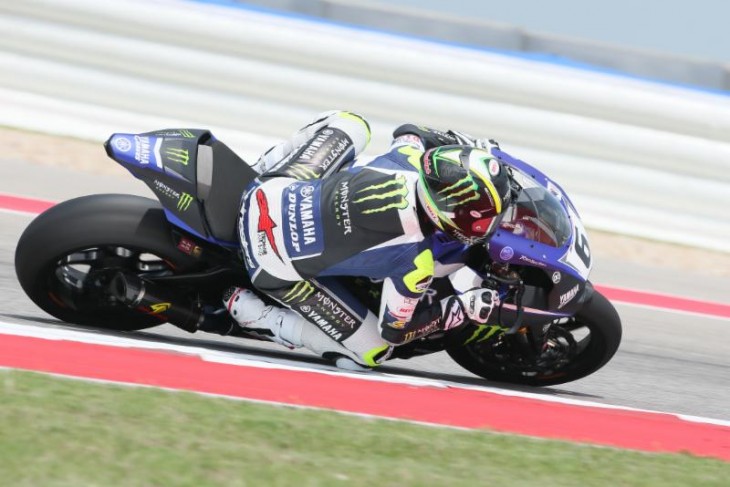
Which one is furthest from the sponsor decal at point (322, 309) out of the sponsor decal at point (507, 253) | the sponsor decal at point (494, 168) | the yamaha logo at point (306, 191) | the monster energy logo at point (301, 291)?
the sponsor decal at point (494, 168)

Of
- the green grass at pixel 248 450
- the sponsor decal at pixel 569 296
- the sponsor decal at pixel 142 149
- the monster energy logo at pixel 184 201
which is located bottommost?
the green grass at pixel 248 450

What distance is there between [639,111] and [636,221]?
33.4 inches

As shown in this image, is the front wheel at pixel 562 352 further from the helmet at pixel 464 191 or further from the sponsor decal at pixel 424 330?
the helmet at pixel 464 191

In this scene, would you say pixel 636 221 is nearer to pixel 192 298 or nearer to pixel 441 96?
pixel 441 96

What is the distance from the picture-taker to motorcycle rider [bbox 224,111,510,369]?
15.8 ft

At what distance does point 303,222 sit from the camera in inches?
205

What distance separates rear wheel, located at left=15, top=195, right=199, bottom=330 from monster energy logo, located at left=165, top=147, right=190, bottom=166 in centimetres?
22

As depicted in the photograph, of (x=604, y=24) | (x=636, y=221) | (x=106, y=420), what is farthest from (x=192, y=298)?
(x=604, y=24)

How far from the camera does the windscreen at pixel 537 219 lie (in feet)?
16.4

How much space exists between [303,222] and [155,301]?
81 cm

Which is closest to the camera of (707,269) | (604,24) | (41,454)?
(41,454)

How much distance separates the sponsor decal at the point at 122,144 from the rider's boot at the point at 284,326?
81 centimetres

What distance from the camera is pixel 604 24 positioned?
9.95 metres

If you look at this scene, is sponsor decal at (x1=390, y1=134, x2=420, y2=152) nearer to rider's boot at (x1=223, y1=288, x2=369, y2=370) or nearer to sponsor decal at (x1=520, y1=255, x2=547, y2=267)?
sponsor decal at (x1=520, y1=255, x2=547, y2=267)
